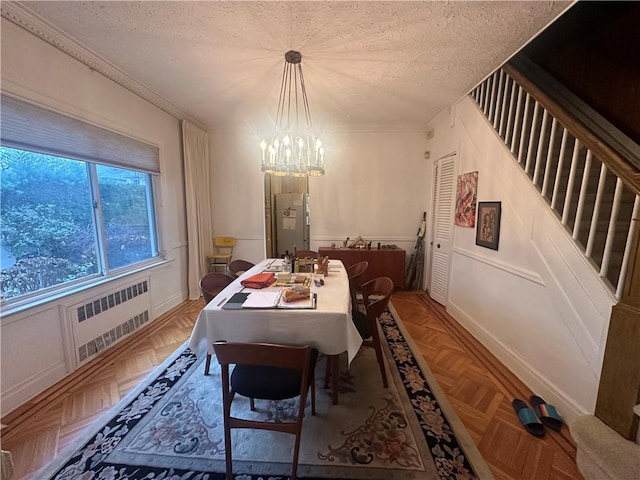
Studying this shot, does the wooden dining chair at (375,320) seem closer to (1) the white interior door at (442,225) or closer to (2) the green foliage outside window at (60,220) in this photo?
(1) the white interior door at (442,225)

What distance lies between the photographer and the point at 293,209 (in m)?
5.71

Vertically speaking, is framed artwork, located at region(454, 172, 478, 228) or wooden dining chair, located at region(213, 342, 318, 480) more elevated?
framed artwork, located at region(454, 172, 478, 228)

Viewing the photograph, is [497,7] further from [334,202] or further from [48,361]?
[48,361]

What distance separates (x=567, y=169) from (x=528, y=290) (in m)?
1.30

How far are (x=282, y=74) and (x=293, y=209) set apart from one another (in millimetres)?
3071

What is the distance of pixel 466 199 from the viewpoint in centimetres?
334

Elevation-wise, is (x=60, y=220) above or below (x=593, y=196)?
below

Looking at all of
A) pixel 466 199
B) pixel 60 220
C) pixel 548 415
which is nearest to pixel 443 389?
pixel 548 415

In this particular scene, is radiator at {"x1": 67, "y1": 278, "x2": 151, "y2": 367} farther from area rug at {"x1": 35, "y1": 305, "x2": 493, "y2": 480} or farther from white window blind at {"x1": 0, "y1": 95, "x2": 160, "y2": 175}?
white window blind at {"x1": 0, "y1": 95, "x2": 160, "y2": 175}

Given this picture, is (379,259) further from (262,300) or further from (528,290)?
(262,300)

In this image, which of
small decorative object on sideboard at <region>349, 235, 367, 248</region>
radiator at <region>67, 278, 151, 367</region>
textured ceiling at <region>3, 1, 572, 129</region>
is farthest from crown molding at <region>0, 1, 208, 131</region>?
small decorative object on sideboard at <region>349, 235, 367, 248</region>

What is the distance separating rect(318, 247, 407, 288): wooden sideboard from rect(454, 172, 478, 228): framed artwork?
121 cm

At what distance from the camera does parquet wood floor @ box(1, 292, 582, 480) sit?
1607mm

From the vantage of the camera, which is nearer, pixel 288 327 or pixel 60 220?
pixel 288 327
